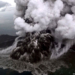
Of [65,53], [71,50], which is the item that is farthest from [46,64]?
[71,50]

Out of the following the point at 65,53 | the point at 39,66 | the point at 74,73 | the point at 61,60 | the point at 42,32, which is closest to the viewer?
the point at 74,73

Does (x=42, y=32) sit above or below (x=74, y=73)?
above

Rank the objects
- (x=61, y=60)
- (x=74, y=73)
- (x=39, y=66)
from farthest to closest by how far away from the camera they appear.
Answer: (x=61, y=60), (x=39, y=66), (x=74, y=73)

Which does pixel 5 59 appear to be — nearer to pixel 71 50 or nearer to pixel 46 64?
pixel 46 64

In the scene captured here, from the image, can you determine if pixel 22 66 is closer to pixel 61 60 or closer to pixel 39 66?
pixel 39 66

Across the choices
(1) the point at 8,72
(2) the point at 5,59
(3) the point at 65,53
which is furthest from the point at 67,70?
(2) the point at 5,59

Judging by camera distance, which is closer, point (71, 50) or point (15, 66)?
point (15, 66)
